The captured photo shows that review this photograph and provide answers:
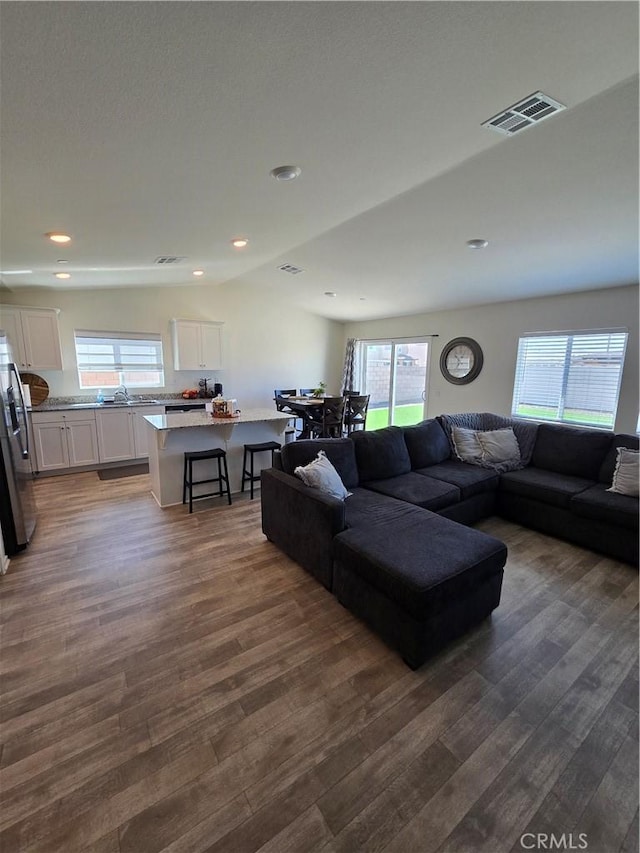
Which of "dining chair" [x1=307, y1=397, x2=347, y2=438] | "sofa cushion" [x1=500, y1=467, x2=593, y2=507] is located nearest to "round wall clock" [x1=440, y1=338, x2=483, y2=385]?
"dining chair" [x1=307, y1=397, x2=347, y2=438]

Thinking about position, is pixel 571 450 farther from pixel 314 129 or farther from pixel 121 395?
pixel 121 395

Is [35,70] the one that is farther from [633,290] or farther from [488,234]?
[633,290]

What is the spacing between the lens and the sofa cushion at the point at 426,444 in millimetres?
3842

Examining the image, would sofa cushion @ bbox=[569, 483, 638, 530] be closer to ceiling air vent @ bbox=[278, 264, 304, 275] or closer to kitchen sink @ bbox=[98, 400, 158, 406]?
ceiling air vent @ bbox=[278, 264, 304, 275]

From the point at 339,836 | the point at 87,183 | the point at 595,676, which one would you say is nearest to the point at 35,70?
the point at 87,183

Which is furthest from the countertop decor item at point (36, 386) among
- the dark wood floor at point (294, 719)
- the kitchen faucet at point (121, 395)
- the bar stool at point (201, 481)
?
the dark wood floor at point (294, 719)

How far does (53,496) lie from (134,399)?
79.4 inches

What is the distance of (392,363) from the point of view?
297 inches

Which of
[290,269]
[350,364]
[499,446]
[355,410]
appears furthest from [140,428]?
[499,446]

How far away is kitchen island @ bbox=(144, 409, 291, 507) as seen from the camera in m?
3.89

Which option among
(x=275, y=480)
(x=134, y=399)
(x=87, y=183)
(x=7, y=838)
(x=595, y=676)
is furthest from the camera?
(x=134, y=399)

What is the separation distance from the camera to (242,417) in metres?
4.16

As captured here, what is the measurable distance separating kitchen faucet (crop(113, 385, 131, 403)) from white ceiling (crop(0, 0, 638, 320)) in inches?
80.3

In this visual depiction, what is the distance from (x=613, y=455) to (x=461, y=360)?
10.3 feet
